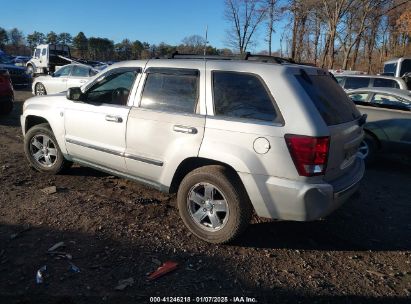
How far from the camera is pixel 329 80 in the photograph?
4316 mm

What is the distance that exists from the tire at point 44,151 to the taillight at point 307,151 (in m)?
3.51

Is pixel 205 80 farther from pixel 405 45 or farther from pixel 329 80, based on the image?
pixel 405 45

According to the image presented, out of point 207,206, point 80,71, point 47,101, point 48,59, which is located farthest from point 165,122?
point 48,59

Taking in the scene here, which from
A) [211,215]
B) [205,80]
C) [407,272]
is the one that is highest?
[205,80]

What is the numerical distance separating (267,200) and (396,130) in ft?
15.4

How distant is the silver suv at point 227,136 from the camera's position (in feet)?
11.8

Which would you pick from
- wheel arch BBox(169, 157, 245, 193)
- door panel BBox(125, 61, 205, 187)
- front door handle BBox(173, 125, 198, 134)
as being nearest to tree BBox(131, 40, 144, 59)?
door panel BBox(125, 61, 205, 187)

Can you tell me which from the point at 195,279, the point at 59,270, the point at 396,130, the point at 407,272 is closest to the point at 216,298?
the point at 195,279

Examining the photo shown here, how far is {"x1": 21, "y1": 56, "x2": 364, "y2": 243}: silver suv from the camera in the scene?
11.8 ft

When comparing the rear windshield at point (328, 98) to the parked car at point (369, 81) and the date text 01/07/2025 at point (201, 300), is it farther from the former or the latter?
the parked car at point (369, 81)

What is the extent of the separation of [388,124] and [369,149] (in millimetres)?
561

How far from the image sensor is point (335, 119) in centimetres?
388

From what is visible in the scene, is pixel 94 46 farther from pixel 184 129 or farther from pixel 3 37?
pixel 184 129

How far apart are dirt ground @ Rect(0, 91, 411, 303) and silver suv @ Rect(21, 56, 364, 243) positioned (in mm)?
415
